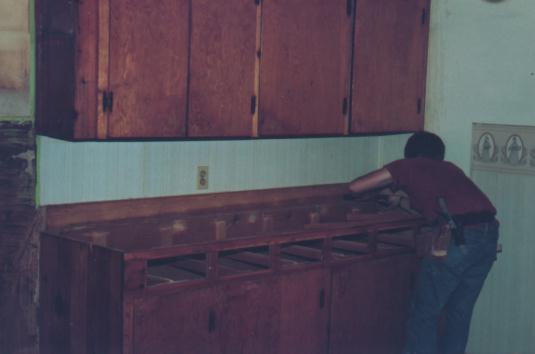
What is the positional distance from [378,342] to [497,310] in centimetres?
76

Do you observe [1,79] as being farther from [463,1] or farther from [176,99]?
[463,1]

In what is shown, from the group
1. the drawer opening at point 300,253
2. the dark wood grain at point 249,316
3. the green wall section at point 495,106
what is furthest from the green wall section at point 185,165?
the dark wood grain at point 249,316

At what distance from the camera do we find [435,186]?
397cm

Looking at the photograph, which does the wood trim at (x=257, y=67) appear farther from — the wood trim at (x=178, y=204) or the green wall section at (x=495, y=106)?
the green wall section at (x=495, y=106)

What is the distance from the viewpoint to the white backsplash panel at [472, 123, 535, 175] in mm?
4371

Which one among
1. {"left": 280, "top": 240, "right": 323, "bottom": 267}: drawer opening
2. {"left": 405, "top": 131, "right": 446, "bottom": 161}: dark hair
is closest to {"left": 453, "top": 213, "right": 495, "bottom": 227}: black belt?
{"left": 405, "top": 131, "right": 446, "bottom": 161}: dark hair

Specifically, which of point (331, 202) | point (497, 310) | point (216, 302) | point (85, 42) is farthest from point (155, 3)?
point (497, 310)

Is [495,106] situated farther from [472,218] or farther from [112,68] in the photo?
[112,68]

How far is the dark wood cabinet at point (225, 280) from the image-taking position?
328cm

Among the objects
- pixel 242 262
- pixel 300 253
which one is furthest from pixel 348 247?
pixel 242 262

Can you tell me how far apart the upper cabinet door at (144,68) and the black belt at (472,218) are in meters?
1.38

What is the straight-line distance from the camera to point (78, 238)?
11.6 feet

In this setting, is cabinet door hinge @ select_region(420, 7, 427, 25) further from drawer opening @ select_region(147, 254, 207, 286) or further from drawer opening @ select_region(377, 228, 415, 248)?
drawer opening @ select_region(147, 254, 207, 286)

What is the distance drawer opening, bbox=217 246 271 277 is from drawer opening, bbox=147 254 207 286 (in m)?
0.10
